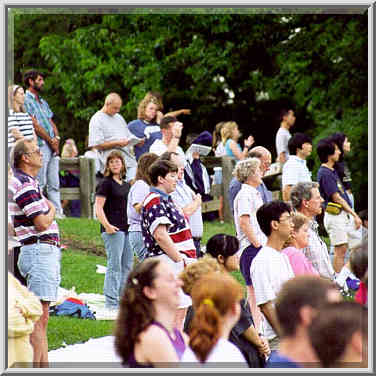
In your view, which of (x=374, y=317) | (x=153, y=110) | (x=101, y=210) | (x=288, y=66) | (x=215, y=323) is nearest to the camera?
(x=215, y=323)

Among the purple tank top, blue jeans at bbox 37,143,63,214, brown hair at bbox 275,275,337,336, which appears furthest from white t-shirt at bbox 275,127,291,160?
brown hair at bbox 275,275,337,336

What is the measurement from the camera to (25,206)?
512 cm

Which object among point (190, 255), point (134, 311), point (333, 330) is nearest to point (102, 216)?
point (190, 255)

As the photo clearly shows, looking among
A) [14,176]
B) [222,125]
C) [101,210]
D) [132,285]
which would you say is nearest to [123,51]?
[222,125]

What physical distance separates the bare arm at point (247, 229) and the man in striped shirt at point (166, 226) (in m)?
0.77

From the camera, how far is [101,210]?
759cm

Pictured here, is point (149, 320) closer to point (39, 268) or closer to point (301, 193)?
point (39, 268)

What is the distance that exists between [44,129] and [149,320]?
543cm

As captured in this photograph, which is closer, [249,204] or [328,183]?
[249,204]

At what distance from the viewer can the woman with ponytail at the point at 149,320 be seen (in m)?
3.88

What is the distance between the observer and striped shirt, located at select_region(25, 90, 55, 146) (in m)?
8.83

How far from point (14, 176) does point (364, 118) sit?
7.20 m

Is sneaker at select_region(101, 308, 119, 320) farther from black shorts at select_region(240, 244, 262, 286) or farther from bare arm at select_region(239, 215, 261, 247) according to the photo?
bare arm at select_region(239, 215, 261, 247)

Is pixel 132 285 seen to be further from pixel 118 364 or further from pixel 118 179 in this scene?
pixel 118 179
